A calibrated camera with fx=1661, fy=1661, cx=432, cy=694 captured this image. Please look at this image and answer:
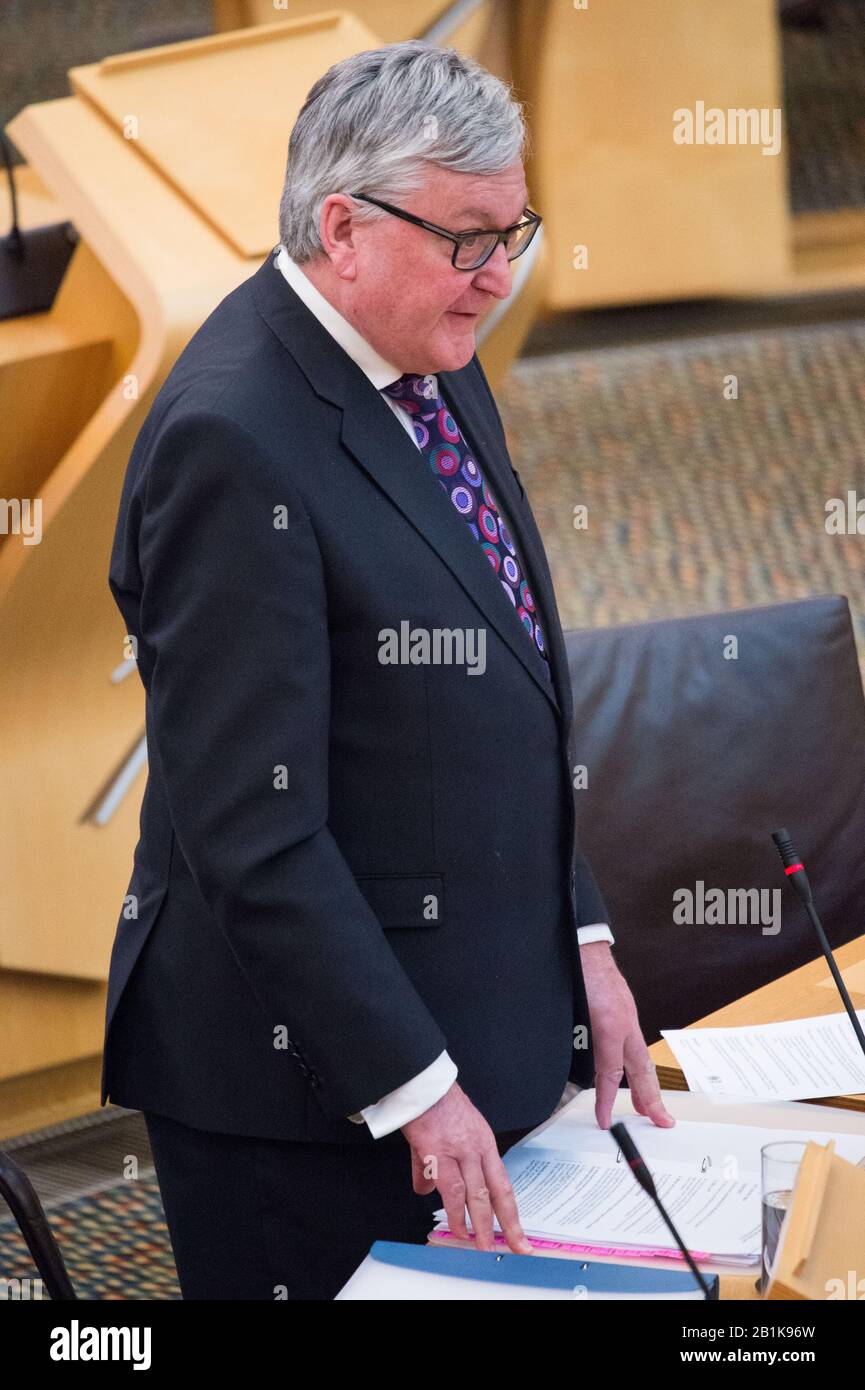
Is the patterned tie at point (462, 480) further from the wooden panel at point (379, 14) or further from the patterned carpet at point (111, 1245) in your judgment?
the wooden panel at point (379, 14)

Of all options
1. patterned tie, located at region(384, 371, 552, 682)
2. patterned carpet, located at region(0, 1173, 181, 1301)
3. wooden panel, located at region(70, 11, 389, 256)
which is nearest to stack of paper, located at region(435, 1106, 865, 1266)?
patterned tie, located at region(384, 371, 552, 682)

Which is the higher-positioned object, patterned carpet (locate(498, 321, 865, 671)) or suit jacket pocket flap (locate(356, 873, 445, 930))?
suit jacket pocket flap (locate(356, 873, 445, 930))

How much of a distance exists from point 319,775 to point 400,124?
1.57 feet

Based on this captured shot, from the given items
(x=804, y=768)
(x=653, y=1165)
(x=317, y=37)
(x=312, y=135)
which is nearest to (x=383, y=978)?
(x=653, y=1165)

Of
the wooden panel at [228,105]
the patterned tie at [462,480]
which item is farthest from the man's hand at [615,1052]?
the wooden panel at [228,105]

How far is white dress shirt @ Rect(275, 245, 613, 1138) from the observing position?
48.8 inches

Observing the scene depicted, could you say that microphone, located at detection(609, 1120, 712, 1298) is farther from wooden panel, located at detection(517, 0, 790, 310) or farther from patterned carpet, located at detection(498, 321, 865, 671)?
wooden panel, located at detection(517, 0, 790, 310)

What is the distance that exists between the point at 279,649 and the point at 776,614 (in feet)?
4.39

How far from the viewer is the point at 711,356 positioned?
25.8ft

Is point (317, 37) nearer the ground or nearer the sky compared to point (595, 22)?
nearer the sky

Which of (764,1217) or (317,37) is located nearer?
(764,1217)

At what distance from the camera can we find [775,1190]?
115cm

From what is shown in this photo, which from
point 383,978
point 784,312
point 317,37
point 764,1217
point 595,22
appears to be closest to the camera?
point 764,1217

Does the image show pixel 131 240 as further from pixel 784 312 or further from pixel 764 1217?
pixel 784 312
